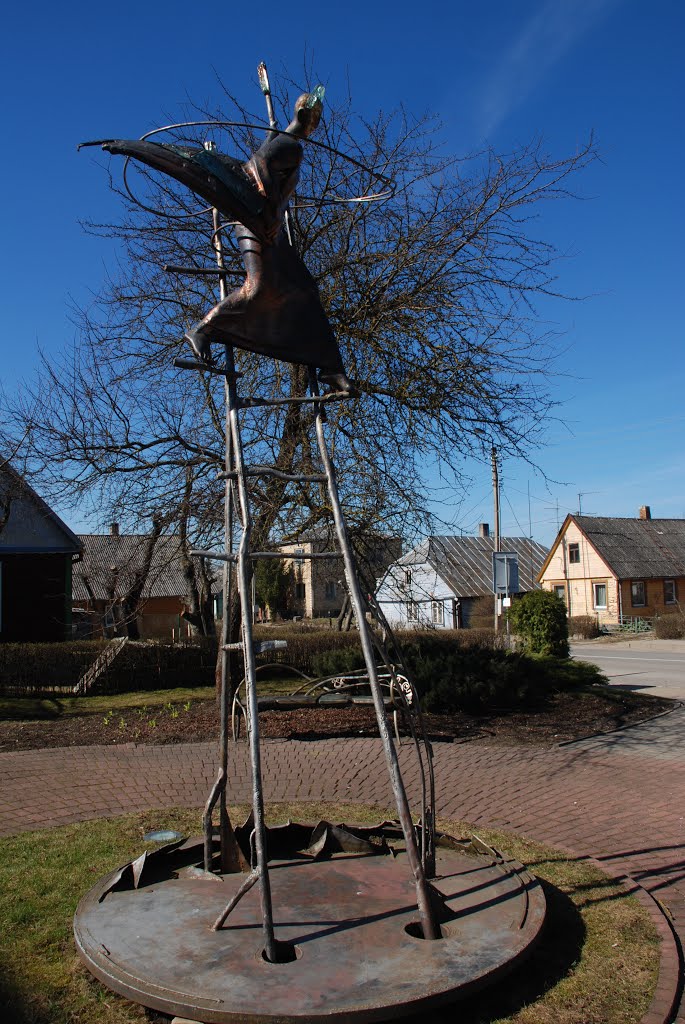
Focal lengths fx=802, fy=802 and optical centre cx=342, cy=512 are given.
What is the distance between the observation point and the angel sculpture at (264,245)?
4.19m

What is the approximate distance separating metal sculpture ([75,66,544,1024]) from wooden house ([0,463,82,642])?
16579 mm

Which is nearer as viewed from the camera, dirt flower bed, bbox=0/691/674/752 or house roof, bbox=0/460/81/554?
dirt flower bed, bbox=0/691/674/752

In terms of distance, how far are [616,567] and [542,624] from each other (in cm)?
2465

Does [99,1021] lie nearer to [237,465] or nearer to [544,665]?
[237,465]

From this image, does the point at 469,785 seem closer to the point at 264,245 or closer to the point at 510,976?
the point at 510,976

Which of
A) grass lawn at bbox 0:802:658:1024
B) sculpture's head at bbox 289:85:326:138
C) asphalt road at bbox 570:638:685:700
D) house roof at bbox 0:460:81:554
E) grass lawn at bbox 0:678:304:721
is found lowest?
grass lawn at bbox 0:802:658:1024

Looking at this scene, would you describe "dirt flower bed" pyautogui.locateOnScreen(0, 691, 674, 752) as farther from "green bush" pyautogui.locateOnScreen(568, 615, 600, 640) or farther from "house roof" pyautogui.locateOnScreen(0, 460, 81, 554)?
"green bush" pyautogui.locateOnScreen(568, 615, 600, 640)

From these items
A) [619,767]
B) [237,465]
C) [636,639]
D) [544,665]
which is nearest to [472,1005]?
[237,465]

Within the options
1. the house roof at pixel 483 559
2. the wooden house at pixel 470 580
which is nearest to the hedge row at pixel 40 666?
the wooden house at pixel 470 580

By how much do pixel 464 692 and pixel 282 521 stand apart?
3616 mm

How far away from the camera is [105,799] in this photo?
737 cm

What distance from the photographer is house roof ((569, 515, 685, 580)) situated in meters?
41.0

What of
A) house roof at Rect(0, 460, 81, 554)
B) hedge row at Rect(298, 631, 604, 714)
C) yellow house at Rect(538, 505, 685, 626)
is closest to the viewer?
hedge row at Rect(298, 631, 604, 714)

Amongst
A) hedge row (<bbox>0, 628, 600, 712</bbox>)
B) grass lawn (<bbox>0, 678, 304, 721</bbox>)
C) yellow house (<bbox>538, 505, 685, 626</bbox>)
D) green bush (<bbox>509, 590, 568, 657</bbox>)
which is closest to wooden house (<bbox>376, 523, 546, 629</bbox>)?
yellow house (<bbox>538, 505, 685, 626</bbox>)
